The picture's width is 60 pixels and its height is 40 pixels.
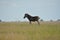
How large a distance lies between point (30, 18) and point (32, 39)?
17.3 metres

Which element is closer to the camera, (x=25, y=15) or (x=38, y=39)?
(x=38, y=39)

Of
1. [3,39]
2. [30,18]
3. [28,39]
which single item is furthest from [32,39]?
[30,18]

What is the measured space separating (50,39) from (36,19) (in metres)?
17.7

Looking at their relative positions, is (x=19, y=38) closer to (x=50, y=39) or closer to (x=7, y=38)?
(x=7, y=38)

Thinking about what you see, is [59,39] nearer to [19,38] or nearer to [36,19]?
[19,38]

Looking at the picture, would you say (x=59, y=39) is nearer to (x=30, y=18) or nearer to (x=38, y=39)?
(x=38, y=39)

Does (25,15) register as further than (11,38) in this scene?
Yes

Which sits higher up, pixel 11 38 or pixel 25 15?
pixel 25 15

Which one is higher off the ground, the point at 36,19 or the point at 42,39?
the point at 36,19

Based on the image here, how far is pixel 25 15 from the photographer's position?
28.4m

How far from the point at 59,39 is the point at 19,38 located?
2.35 meters

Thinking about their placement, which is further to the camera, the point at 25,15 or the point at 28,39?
the point at 25,15

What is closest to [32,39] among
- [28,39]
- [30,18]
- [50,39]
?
[28,39]

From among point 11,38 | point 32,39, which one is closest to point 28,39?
point 32,39
